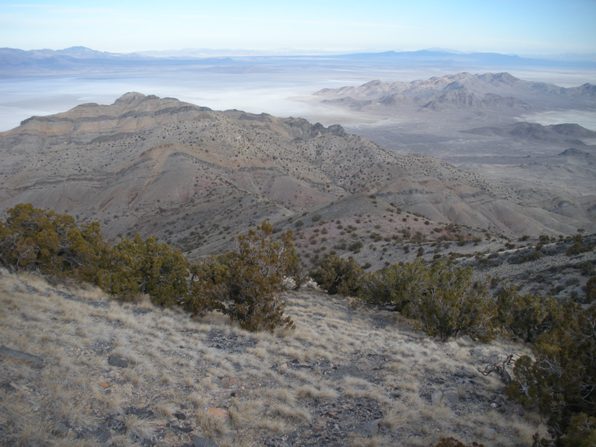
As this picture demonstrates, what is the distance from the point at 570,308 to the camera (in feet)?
37.1

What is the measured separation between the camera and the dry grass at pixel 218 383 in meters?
6.20

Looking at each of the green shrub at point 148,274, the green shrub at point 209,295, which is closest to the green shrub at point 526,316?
the green shrub at point 209,295

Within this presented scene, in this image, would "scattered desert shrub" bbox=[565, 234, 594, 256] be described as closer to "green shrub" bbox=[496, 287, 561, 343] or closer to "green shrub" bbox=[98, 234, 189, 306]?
"green shrub" bbox=[496, 287, 561, 343]

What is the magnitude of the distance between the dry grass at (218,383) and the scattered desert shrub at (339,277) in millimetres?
7285

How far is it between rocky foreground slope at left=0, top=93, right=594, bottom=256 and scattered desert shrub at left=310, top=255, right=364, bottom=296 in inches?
506

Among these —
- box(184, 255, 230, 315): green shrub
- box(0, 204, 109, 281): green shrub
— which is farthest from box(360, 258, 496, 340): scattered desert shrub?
box(0, 204, 109, 281): green shrub

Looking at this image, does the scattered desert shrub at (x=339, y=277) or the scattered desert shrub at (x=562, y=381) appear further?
the scattered desert shrub at (x=339, y=277)

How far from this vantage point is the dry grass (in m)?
6.20

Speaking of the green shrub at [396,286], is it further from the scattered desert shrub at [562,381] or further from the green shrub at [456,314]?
the scattered desert shrub at [562,381]

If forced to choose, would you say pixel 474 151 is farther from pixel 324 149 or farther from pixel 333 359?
pixel 333 359

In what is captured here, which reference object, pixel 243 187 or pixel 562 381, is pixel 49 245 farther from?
pixel 243 187

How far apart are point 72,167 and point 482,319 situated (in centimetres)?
7318

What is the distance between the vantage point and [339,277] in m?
19.5

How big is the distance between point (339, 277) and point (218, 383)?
1199 centimetres
